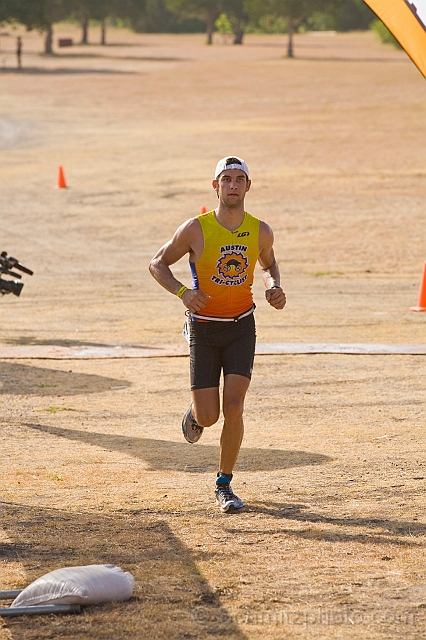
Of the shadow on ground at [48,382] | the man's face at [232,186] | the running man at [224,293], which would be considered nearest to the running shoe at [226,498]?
the running man at [224,293]

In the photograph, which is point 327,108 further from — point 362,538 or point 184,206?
point 362,538

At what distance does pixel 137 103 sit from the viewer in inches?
2032

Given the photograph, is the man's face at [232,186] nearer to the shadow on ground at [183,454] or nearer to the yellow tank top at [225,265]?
the yellow tank top at [225,265]

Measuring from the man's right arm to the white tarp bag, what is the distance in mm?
1956

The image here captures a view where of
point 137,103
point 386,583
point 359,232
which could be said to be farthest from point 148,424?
point 137,103

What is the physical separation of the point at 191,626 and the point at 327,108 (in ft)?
144

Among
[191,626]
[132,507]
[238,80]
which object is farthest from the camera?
[238,80]

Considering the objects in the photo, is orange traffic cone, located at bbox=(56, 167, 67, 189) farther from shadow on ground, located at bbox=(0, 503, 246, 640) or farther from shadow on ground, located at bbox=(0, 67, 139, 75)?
shadow on ground, located at bbox=(0, 67, 139, 75)

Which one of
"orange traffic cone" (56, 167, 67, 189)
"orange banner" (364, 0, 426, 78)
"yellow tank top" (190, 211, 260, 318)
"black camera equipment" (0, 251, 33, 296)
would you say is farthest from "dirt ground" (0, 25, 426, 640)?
"orange banner" (364, 0, 426, 78)

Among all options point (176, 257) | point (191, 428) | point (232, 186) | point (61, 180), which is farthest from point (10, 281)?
point (61, 180)

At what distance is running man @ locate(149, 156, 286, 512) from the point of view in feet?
23.0

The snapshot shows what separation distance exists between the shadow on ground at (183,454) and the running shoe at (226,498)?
3.26ft

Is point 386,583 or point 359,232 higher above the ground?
point 386,583

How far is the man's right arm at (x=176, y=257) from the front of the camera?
22.5 feet
